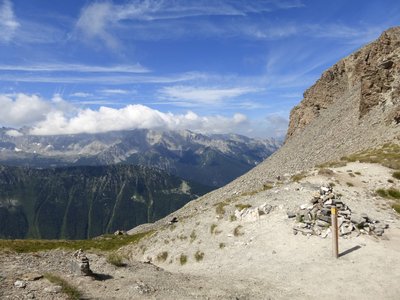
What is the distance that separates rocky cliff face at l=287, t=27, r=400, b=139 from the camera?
98250mm

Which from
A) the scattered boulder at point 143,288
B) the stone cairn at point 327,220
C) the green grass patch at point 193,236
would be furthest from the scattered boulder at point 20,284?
the stone cairn at point 327,220

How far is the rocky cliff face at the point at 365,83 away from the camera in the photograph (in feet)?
322

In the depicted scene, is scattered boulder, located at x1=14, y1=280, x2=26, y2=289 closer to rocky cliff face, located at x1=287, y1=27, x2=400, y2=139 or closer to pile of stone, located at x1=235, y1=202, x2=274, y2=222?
pile of stone, located at x1=235, y1=202, x2=274, y2=222

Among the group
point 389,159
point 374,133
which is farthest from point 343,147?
point 389,159

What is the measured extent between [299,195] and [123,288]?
2248 centimetres

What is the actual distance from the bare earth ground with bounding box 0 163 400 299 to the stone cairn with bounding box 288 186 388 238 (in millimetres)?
732

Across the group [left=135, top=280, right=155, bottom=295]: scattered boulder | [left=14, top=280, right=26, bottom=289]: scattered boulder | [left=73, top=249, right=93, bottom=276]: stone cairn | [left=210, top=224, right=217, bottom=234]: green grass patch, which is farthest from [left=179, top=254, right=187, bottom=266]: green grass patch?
[left=14, top=280, right=26, bottom=289]: scattered boulder

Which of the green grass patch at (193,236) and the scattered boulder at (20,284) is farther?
the green grass patch at (193,236)

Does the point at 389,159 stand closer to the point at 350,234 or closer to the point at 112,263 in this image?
the point at 350,234

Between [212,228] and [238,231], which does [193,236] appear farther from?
[238,231]

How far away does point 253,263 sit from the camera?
26.9 meters

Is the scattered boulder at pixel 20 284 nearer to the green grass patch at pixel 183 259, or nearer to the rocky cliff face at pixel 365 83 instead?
the green grass patch at pixel 183 259

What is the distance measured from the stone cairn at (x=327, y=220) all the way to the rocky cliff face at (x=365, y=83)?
60.5 m

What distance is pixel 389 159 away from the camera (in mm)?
Result: 53656
